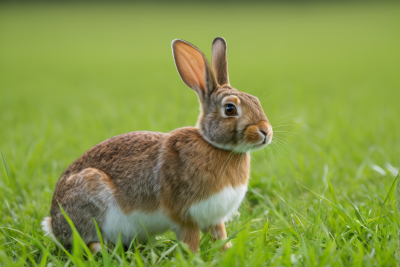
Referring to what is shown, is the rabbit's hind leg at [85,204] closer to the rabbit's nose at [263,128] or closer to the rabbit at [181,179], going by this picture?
the rabbit at [181,179]

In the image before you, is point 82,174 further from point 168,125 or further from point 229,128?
point 168,125

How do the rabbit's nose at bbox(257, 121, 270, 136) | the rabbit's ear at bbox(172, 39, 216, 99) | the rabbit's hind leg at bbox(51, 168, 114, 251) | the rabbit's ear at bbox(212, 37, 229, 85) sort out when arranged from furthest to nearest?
the rabbit's ear at bbox(212, 37, 229, 85) < the rabbit's ear at bbox(172, 39, 216, 99) < the rabbit's hind leg at bbox(51, 168, 114, 251) < the rabbit's nose at bbox(257, 121, 270, 136)

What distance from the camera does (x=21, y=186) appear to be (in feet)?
13.9

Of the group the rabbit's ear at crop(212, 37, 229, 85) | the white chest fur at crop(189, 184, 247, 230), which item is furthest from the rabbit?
the rabbit's ear at crop(212, 37, 229, 85)

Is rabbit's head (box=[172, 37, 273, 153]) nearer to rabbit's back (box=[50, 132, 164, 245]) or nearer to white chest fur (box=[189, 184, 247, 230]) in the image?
white chest fur (box=[189, 184, 247, 230])

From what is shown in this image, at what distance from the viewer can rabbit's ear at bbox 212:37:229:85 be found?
3213mm

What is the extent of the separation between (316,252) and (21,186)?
3299mm

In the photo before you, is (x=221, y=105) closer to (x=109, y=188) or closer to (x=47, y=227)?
(x=109, y=188)

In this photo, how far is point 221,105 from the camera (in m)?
2.93

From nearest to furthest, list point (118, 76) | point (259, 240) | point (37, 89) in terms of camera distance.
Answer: point (259, 240) → point (37, 89) → point (118, 76)

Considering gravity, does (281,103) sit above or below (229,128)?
below

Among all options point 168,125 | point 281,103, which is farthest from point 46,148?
point 281,103

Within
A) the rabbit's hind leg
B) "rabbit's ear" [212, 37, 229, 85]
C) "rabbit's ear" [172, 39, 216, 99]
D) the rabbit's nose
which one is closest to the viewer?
the rabbit's nose

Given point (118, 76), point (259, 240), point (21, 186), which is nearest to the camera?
point (259, 240)
